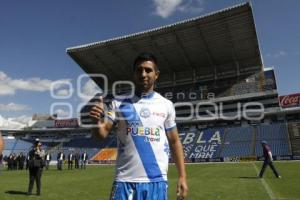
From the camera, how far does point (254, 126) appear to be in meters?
57.8

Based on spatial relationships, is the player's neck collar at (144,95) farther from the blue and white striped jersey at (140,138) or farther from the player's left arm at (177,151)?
the player's left arm at (177,151)

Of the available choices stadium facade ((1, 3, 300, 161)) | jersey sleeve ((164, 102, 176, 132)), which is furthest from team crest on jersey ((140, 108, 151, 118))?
stadium facade ((1, 3, 300, 161))

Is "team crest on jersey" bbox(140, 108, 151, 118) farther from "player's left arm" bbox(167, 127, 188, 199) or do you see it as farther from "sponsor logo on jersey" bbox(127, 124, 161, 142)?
"player's left arm" bbox(167, 127, 188, 199)

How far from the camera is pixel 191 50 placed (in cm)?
5825

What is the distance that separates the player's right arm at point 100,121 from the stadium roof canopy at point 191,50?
46343 millimetres

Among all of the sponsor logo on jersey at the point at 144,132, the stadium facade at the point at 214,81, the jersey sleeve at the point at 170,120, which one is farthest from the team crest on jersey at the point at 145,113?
the stadium facade at the point at 214,81

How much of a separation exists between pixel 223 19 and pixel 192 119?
22448 millimetres

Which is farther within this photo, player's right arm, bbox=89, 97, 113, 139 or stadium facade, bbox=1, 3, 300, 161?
stadium facade, bbox=1, 3, 300, 161

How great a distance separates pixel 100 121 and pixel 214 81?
65.8m

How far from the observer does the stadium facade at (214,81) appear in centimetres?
5059

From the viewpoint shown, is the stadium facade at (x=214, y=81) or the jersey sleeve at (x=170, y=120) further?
the stadium facade at (x=214, y=81)

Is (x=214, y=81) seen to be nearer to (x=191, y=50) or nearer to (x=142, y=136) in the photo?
(x=191, y=50)

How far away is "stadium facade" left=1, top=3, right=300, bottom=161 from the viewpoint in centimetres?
5059

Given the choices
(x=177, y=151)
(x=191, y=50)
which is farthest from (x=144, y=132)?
(x=191, y=50)
